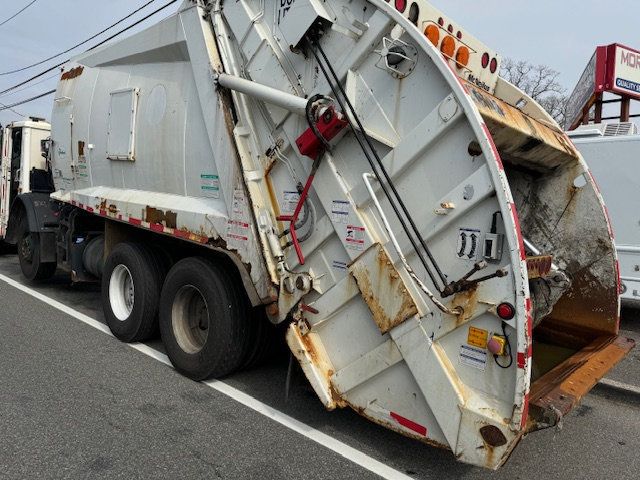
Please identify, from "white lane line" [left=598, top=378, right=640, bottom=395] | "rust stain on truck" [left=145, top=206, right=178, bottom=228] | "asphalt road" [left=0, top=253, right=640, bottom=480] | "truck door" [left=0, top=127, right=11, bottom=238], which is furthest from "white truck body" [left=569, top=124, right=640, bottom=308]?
"truck door" [left=0, top=127, right=11, bottom=238]

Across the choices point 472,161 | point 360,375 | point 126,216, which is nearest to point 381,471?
point 360,375

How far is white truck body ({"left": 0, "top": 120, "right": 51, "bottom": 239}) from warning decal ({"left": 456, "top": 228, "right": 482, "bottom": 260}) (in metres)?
7.87

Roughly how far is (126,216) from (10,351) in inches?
65.2

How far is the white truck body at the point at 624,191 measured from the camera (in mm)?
6383

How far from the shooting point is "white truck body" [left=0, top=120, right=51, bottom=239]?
848 centimetres

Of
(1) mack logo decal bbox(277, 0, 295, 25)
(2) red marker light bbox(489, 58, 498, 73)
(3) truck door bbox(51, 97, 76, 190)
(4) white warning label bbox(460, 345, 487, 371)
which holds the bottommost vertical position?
(4) white warning label bbox(460, 345, 487, 371)

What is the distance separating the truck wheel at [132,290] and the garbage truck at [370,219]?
0.08ft

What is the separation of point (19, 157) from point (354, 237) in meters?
7.74

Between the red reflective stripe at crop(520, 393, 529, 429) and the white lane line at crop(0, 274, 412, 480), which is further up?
the red reflective stripe at crop(520, 393, 529, 429)

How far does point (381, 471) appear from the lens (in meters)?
3.10

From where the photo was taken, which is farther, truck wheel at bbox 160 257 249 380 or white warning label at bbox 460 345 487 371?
truck wheel at bbox 160 257 249 380

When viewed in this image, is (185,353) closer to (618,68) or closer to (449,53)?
(449,53)

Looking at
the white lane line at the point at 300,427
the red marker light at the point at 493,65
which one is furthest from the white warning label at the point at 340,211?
the red marker light at the point at 493,65

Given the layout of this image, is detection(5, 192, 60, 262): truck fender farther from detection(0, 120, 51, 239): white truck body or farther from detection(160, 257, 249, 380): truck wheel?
detection(160, 257, 249, 380): truck wheel
